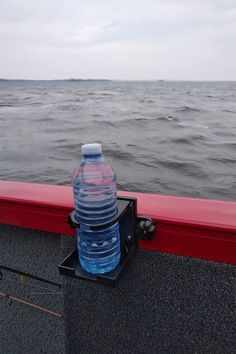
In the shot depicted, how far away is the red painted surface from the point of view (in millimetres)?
1094

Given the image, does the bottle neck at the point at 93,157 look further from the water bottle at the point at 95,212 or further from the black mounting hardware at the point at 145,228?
the black mounting hardware at the point at 145,228

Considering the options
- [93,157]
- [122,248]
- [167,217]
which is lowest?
[122,248]

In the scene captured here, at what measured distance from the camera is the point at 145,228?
1166 millimetres

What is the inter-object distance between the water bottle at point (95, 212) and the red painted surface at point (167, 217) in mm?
104

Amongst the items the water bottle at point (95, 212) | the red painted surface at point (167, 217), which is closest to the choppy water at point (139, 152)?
the red painted surface at point (167, 217)

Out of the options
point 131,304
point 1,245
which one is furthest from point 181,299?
point 1,245

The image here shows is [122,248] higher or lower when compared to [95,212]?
lower

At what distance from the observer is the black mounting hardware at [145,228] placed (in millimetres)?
1155

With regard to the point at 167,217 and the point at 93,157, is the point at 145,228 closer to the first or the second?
the point at 167,217

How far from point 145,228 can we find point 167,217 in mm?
85

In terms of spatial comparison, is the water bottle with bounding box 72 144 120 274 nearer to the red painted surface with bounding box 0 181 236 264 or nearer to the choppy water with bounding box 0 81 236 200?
the red painted surface with bounding box 0 181 236 264

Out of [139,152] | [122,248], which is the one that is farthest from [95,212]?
[139,152]

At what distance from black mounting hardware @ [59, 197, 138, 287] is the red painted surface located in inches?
2.0

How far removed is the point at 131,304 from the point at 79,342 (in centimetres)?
36
